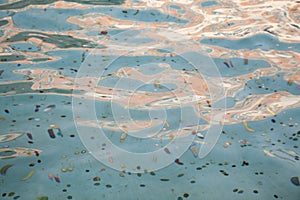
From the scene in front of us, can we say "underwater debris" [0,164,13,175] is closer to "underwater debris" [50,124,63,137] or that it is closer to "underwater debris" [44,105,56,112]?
"underwater debris" [50,124,63,137]

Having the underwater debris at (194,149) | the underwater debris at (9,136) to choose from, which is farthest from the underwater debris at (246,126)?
the underwater debris at (9,136)

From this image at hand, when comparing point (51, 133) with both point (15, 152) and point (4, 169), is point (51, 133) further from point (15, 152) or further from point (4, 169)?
point (4, 169)

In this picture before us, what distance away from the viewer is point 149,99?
2381 mm

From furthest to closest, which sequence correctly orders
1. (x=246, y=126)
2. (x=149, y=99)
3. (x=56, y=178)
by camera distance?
(x=149, y=99) → (x=246, y=126) → (x=56, y=178)

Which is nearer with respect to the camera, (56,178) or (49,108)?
(56,178)

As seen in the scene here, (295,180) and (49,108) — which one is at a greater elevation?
(49,108)

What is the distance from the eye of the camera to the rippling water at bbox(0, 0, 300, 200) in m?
1.74

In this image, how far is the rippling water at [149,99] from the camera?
174cm

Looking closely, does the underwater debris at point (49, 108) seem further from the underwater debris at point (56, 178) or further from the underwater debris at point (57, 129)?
the underwater debris at point (56, 178)

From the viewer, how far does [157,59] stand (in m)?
2.82

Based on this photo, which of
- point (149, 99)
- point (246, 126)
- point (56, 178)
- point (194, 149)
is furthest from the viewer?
point (149, 99)

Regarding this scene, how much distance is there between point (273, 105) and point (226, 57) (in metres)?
0.67

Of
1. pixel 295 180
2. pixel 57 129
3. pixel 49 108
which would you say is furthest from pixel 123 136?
pixel 295 180

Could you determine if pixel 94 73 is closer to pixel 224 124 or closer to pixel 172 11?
pixel 224 124
